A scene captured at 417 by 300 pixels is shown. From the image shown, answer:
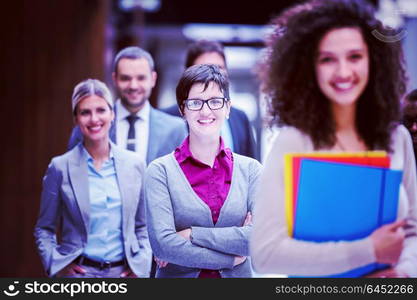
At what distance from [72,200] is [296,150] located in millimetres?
1038

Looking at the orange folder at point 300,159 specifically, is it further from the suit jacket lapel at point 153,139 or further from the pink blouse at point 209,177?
the suit jacket lapel at point 153,139

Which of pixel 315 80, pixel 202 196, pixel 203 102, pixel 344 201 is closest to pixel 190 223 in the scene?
pixel 202 196

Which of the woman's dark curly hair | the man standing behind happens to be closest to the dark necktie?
the man standing behind

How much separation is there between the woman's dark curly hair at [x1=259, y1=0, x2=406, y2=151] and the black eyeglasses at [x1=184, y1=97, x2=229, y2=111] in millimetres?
234

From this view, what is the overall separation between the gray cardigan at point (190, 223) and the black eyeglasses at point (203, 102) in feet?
0.69

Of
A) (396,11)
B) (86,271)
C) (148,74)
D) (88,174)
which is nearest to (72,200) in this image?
(88,174)

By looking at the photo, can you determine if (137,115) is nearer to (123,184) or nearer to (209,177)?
(123,184)

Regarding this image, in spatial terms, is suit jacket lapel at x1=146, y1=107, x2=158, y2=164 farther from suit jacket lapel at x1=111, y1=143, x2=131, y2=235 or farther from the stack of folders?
the stack of folders

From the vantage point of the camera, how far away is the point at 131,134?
103 inches

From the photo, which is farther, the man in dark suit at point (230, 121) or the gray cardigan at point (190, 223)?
the man in dark suit at point (230, 121)

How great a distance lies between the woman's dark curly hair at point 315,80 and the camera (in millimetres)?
1947

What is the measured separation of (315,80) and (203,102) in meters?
0.41


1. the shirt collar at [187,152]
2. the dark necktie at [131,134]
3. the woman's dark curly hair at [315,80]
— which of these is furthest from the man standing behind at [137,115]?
the woman's dark curly hair at [315,80]

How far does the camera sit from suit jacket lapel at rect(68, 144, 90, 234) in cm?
242
